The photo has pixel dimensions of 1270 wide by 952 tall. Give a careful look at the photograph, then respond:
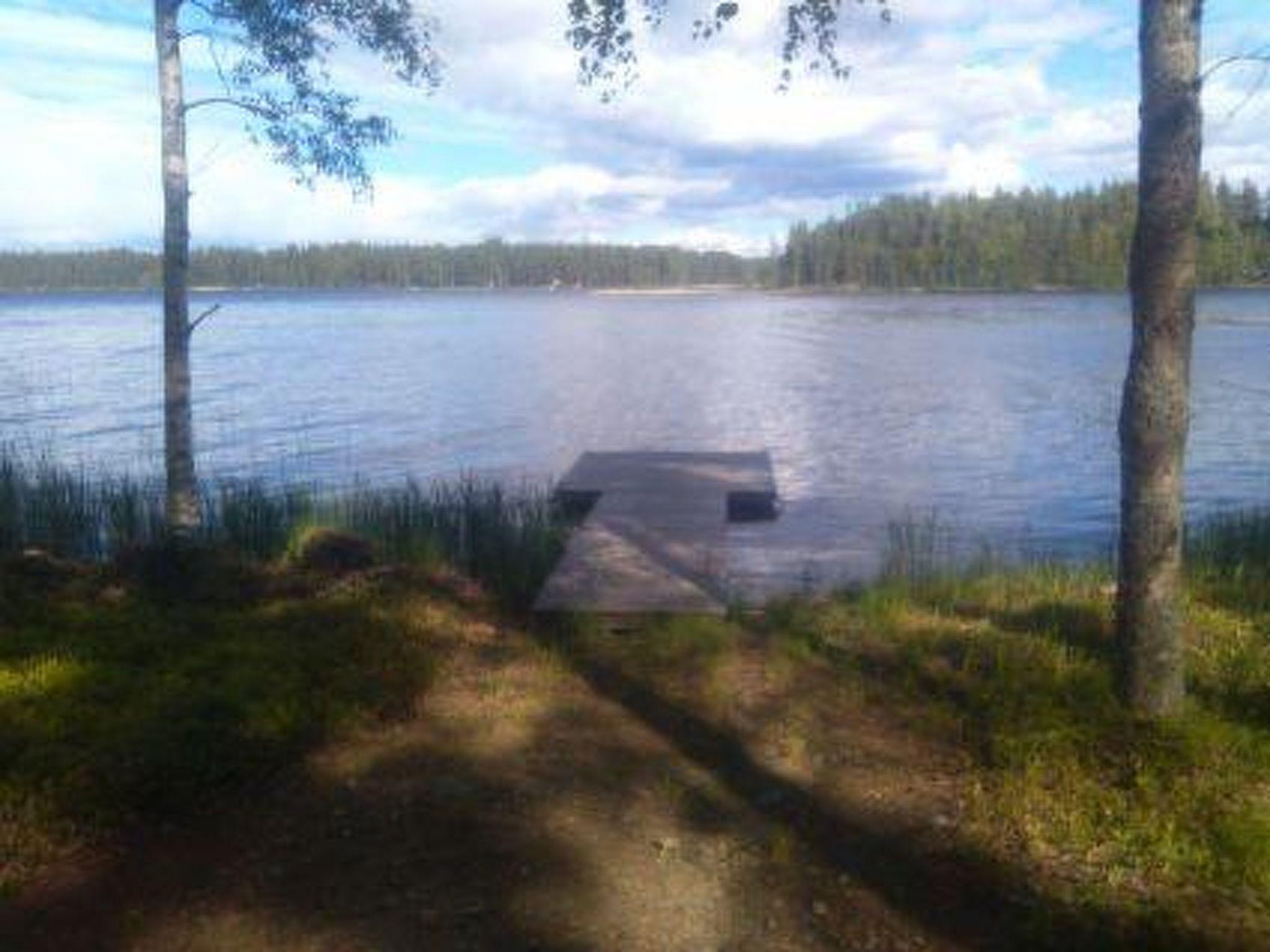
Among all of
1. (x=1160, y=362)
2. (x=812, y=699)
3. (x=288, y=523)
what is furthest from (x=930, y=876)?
(x=288, y=523)

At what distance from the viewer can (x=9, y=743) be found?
221 inches

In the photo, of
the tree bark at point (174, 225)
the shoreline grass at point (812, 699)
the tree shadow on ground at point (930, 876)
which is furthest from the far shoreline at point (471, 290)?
the tree shadow on ground at point (930, 876)

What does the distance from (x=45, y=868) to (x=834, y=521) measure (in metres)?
11.8

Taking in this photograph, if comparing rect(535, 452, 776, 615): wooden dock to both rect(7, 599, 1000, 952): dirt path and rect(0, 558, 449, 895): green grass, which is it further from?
rect(7, 599, 1000, 952): dirt path

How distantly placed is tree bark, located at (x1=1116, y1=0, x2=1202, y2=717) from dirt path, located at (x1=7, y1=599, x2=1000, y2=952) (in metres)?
1.11

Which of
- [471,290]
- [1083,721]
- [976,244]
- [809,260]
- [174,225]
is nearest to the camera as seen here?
[1083,721]

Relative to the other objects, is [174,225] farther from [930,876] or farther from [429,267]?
[429,267]

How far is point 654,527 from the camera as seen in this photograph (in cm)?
1188

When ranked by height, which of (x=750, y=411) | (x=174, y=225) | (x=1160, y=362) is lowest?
(x=750, y=411)

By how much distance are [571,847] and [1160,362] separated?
133 inches

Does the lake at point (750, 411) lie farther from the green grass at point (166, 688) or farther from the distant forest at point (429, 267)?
the distant forest at point (429, 267)

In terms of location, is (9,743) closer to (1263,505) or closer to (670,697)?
(670,697)

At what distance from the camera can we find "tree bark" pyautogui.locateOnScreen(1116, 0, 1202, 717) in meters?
5.38

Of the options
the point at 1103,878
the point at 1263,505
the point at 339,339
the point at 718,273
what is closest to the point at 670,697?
the point at 1103,878
